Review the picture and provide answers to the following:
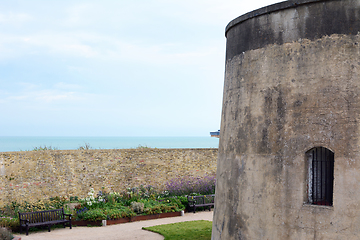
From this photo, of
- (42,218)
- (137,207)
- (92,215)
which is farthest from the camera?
(137,207)

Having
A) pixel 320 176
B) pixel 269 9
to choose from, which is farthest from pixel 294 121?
pixel 269 9

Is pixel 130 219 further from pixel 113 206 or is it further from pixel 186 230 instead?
pixel 186 230

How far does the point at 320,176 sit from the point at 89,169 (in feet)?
40.4

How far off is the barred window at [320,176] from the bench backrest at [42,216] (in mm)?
9828

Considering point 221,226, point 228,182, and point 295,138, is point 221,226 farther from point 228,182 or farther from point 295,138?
point 295,138

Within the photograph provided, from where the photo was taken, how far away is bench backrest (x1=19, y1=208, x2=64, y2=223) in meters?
12.1

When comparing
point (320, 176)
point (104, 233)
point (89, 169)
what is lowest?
point (104, 233)

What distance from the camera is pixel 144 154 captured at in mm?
17328

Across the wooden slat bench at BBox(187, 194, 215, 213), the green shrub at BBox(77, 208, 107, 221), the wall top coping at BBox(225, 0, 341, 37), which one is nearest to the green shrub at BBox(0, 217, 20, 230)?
the green shrub at BBox(77, 208, 107, 221)

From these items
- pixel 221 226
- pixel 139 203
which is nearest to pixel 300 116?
pixel 221 226

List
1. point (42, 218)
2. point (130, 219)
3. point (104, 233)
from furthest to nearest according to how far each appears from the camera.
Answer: point (130, 219)
point (42, 218)
point (104, 233)

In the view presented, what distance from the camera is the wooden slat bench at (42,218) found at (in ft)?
38.5

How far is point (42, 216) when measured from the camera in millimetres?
12289

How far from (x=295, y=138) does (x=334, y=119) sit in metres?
0.69
